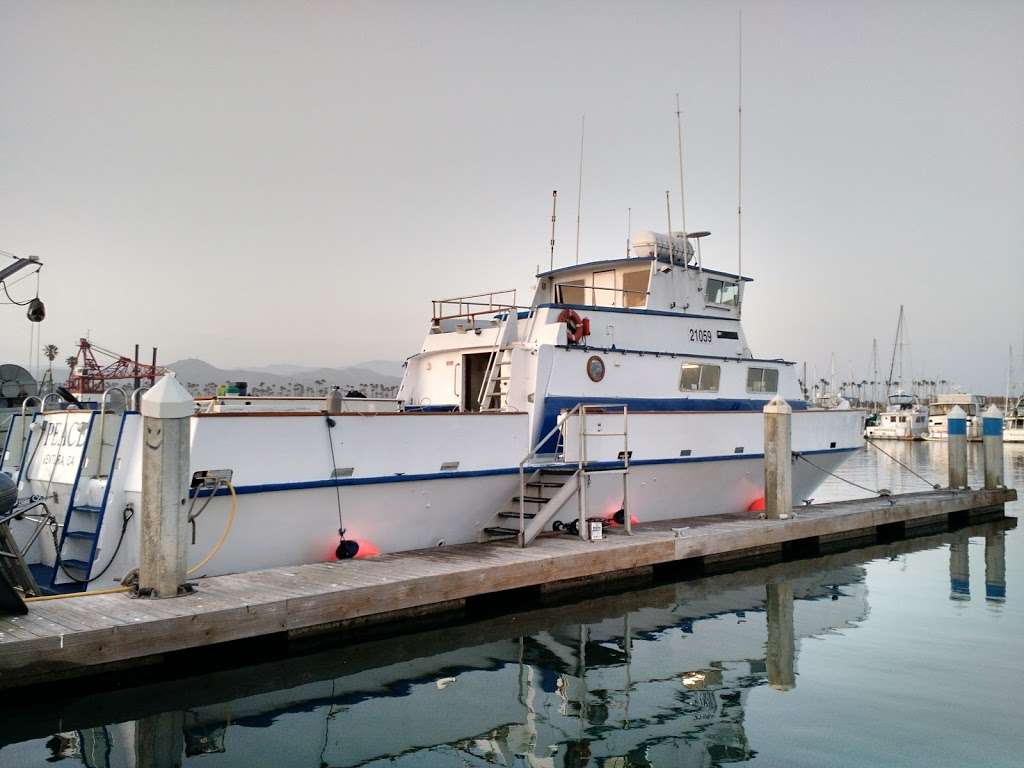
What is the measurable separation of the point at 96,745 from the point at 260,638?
2282 millimetres

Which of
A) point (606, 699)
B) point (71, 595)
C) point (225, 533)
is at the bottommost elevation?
point (606, 699)

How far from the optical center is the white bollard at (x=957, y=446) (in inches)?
729

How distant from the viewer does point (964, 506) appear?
59.2 feet

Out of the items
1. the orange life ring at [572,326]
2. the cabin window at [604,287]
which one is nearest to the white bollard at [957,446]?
the cabin window at [604,287]

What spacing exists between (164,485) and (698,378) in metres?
9.34

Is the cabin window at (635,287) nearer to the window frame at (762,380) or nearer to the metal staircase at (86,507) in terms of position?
the window frame at (762,380)

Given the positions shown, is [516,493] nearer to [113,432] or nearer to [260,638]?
[260,638]

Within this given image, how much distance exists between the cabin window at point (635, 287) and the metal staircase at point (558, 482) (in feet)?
10.1

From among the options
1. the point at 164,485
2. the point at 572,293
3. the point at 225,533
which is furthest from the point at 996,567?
the point at 164,485

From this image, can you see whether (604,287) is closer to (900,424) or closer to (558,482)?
(558,482)

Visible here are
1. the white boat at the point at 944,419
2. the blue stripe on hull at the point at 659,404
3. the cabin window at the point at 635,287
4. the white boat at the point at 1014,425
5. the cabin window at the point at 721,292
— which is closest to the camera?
the blue stripe on hull at the point at 659,404

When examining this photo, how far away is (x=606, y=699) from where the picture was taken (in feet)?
23.7

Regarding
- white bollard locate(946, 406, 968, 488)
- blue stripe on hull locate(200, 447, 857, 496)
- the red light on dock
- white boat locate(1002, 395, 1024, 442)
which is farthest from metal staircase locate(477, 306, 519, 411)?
white boat locate(1002, 395, 1024, 442)

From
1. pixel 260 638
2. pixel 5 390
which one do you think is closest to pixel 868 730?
pixel 260 638
